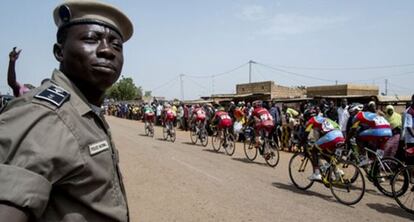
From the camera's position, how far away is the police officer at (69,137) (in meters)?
1.04

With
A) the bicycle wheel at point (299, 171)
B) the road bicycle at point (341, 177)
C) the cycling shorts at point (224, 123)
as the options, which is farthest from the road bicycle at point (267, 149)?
the road bicycle at point (341, 177)

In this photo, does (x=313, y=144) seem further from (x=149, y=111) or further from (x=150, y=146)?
(x=149, y=111)

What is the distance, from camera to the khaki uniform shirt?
3.38 ft

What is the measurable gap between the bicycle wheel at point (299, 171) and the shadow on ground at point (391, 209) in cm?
137

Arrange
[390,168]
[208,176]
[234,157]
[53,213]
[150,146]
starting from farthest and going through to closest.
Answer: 1. [150,146]
2. [234,157]
3. [208,176]
4. [390,168]
5. [53,213]

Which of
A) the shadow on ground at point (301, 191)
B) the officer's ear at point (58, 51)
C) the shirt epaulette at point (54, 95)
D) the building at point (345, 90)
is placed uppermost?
the building at point (345, 90)

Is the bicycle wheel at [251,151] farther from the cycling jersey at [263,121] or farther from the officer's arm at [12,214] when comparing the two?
the officer's arm at [12,214]

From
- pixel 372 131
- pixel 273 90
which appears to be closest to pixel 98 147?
pixel 372 131

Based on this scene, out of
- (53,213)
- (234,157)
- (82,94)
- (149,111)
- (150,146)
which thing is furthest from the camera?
(149,111)

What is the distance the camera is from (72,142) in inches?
44.9

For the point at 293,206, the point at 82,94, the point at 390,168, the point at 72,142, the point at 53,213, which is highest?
the point at 82,94

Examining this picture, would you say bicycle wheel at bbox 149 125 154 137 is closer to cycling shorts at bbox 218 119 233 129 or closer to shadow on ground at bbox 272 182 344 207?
cycling shorts at bbox 218 119 233 129

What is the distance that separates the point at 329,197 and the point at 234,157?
520cm

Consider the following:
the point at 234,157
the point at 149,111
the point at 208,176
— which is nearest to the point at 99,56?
the point at 208,176
